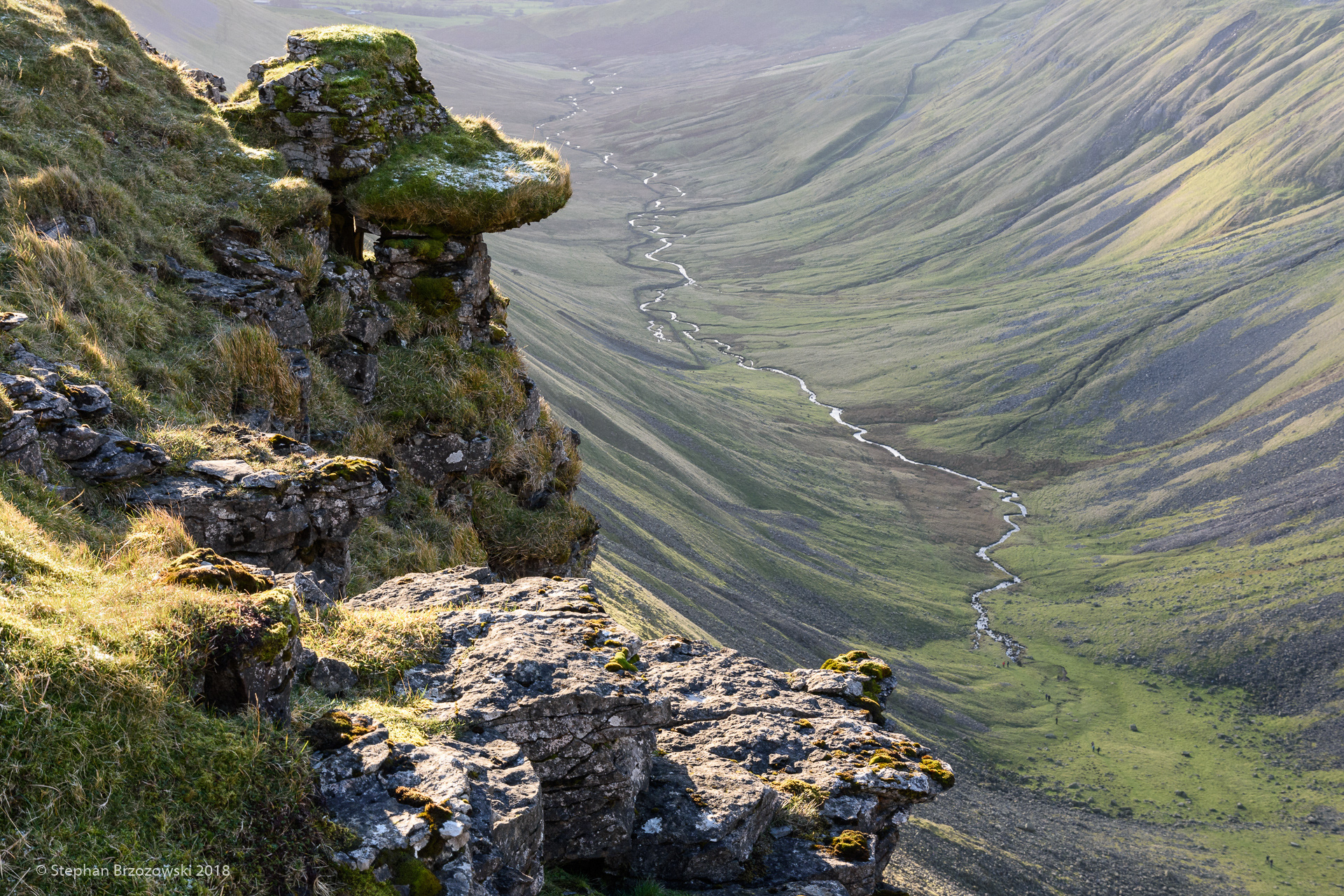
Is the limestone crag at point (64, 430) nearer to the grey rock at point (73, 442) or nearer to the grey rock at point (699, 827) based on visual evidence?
the grey rock at point (73, 442)

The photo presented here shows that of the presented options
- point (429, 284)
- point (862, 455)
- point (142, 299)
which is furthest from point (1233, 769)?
point (142, 299)

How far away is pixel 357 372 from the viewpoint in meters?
17.2

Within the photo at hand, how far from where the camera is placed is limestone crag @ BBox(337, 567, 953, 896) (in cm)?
922

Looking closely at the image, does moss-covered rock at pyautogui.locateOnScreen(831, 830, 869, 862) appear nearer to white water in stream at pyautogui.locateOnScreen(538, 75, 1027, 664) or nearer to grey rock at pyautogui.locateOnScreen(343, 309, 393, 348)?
grey rock at pyautogui.locateOnScreen(343, 309, 393, 348)

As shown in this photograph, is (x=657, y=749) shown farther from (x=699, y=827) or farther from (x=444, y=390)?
(x=444, y=390)

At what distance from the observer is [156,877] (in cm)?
508

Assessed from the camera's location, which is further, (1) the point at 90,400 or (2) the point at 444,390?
(2) the point at 444,390

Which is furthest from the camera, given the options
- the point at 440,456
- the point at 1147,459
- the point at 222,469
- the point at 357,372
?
the point at 1147,459

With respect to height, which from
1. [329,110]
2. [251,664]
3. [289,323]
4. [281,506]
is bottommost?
[281,506]

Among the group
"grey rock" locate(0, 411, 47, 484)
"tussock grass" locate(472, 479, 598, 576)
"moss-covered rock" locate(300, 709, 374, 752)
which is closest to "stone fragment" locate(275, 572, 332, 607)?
"moss-covered rock" locate(300, 709, 374, 752)

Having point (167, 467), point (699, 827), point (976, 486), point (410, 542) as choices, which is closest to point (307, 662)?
point (167, 467)

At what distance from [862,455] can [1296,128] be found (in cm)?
15354

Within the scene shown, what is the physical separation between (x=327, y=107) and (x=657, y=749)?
15316 mm

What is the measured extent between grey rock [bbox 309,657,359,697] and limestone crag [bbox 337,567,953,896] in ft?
2.20
